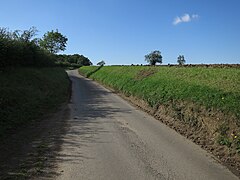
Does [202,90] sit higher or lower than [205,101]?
higher

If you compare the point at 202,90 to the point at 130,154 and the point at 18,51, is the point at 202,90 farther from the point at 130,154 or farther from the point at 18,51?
the point at 18,51

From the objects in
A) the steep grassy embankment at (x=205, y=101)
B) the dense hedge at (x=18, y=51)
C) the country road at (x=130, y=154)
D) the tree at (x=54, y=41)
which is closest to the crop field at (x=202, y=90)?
the steep grassy embankment at (x=205, y=101)

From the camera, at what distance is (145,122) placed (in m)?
13.3

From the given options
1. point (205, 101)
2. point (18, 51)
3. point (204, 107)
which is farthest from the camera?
point (18, 51)

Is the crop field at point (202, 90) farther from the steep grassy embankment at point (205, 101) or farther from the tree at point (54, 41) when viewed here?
the tree at point (54, 41)

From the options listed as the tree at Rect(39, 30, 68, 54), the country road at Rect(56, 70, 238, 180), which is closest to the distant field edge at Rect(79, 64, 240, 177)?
the country road at Rect(56, 70, 238, 180)

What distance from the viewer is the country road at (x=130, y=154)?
7.14m

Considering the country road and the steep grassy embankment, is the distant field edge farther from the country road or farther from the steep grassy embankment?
the country road

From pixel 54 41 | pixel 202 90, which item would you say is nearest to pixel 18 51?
pixel 202 90

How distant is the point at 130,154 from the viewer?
28.2ft

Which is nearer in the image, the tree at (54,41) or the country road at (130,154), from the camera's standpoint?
the country road at (130,154)

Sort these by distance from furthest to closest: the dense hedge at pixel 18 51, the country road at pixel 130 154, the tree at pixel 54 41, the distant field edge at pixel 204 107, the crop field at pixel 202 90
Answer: the tree at pixel 54 41 → the dense hedge at pixel 18 51 → the crop field at pixel 202 90 → the distant field edge at pixel 204 107 → the country road at pixel 130 154

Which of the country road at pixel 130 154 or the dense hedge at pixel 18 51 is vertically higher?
the dense hedge at pixel 18 51

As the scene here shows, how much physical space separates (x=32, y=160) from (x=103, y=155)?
2.10m
